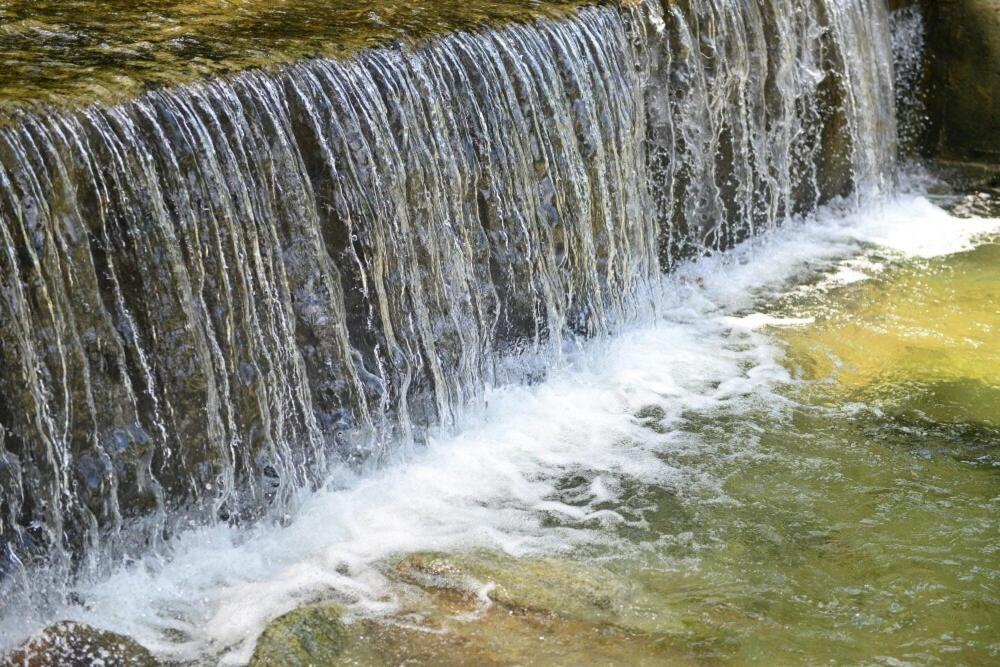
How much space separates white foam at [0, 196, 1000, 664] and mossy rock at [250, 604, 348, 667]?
0.43 feet

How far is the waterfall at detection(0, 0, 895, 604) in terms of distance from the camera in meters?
4.09

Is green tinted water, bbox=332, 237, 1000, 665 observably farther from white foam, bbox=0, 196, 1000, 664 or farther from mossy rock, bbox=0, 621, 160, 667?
mossy rock, bbox=0, 621, 160, 667

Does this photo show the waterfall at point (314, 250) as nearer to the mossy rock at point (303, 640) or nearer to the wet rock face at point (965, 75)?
the mossy rock at point (303, 640)

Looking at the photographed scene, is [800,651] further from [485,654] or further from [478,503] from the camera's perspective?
[478,503]

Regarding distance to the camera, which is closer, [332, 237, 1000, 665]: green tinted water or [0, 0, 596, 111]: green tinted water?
[332, 237, 1000, 665]: green tinted water

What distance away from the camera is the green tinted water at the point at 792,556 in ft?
13.0

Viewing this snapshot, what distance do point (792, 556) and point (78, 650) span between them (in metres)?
2.36

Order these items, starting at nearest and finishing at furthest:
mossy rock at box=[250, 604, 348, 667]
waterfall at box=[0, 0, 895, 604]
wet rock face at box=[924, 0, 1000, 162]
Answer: mossy rock at box=[250, 604, 348, 667]
waterfall at box=[0, 0, 895, 604]
wet rock face at box=[924, 0, 1000, 162]

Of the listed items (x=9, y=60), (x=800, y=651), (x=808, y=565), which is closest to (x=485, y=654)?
(x=800, y=651)

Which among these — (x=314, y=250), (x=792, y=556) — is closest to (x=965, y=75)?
(x=792, y=556)

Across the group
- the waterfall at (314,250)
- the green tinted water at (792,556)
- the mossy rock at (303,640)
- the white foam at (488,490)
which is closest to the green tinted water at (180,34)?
the waterfall at (314,250)

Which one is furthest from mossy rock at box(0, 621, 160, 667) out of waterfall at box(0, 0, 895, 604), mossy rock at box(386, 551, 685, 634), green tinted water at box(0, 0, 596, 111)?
green tinted water at box(0, 0, 596, 111)

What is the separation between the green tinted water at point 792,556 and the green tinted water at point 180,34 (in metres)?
1.93

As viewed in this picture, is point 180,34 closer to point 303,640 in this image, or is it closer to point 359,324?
point 359,324
